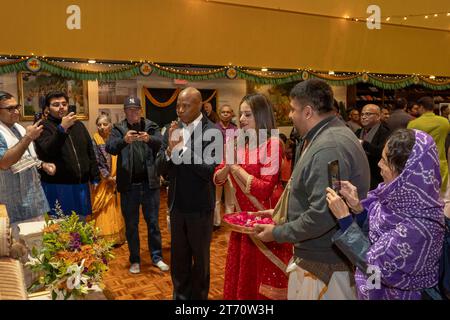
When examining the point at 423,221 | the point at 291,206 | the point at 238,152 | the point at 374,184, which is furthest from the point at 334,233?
the point at 374,184

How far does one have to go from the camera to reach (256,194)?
101 inches

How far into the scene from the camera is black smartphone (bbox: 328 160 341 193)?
A: 168 cm

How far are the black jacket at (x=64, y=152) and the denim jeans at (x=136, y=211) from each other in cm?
44

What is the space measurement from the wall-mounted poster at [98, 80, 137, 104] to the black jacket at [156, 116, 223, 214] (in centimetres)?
517

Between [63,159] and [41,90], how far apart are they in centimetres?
399

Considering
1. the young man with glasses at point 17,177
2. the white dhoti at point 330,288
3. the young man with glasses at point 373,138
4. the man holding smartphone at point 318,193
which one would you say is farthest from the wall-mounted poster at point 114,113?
the white dhoti at point 330,288

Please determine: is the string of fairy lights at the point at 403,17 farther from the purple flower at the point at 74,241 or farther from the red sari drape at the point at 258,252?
the purple flower at the point at 74,241

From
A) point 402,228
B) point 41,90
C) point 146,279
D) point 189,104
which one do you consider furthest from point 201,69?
point 402,228

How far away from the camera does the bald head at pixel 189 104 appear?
2838mm

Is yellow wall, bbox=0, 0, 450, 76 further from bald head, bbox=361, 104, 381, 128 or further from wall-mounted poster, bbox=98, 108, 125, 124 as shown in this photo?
bald head, bbox=361, 104, 381, 128

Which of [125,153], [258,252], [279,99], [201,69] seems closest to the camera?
[258,252]

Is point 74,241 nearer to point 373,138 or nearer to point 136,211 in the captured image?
point 136,211

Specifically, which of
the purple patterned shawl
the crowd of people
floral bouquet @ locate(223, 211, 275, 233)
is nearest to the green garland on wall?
the crowd of people

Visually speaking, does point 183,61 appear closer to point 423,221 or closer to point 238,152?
point 238,152
